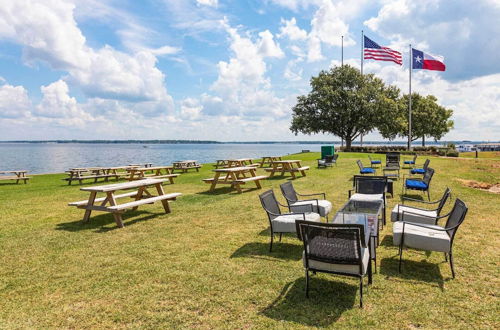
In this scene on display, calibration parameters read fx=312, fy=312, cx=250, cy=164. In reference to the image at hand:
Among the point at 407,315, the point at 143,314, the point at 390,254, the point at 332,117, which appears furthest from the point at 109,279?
the point at 332,117

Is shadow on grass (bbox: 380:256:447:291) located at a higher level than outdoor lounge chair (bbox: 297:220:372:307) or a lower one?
lower

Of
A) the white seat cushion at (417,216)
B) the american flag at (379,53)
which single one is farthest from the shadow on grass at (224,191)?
the american flag at (379,53)

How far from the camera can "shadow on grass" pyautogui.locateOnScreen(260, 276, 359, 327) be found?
3410 mm

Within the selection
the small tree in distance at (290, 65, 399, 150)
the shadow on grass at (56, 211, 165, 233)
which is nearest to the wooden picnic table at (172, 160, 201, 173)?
the shadow on grass at (56, 211, 165, 233)

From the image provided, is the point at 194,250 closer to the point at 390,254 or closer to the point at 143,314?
the point at 143,314

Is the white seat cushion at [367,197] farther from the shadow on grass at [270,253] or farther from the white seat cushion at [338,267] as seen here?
the white seat cushion at [338,267]

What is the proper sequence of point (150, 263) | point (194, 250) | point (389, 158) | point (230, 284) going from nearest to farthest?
point (230, 284) → point (150, 263) → point (194, 250) → point (389, 158)

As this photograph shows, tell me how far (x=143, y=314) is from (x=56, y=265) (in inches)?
96.6

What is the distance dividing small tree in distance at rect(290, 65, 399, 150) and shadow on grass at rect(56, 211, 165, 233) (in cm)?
3552

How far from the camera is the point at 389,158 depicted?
15.5 m

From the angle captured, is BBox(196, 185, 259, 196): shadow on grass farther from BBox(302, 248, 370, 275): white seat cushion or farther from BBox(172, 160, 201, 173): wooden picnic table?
BBox(172, 160, 201, 173): wooden picnic table

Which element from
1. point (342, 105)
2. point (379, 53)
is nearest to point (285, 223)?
point (379, 53)

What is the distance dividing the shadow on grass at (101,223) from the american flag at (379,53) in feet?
84.1

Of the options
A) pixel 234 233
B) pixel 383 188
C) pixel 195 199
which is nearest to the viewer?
pixel 234 233
